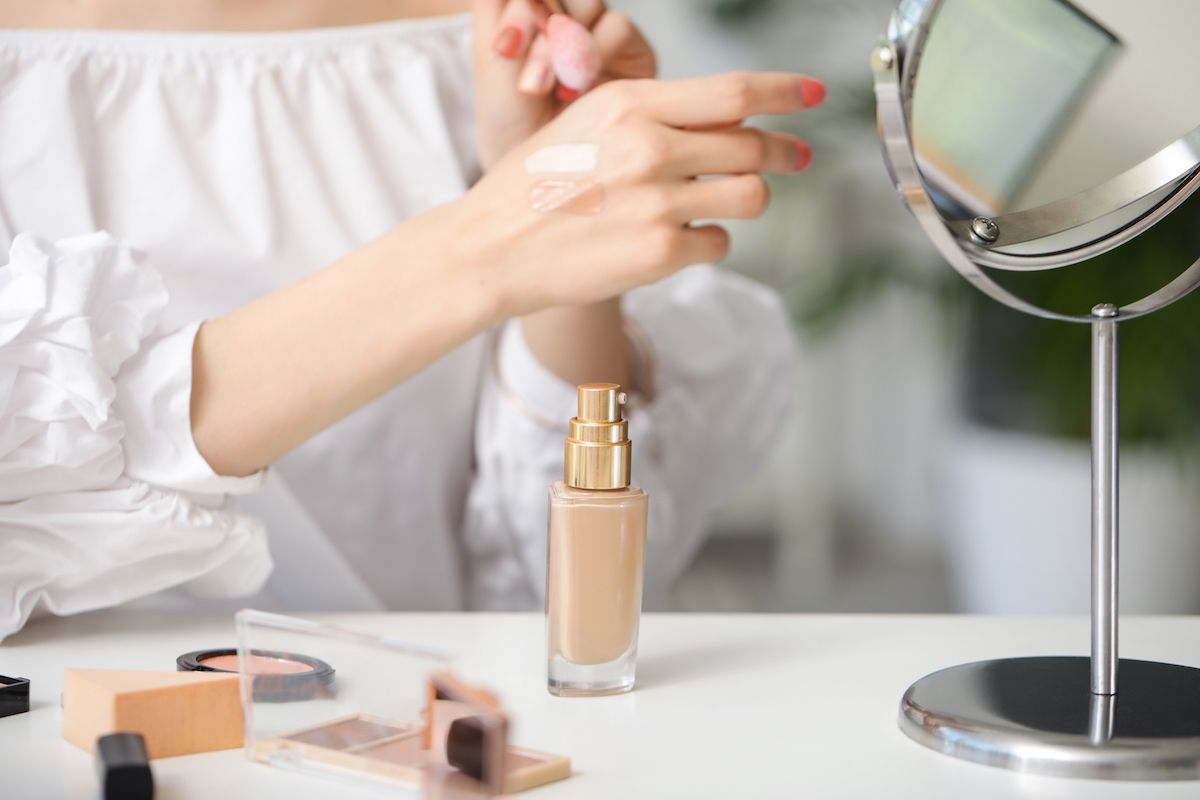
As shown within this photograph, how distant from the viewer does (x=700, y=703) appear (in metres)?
0.40

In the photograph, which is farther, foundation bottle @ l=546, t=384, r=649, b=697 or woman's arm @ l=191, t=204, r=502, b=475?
woman's arm @ l=191, t=204, r=502, b=475

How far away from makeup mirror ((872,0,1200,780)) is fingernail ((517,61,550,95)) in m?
0.26

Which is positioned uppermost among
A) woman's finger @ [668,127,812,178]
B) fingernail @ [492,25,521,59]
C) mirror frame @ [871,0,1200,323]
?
fingernail @ [492,25,521,59]

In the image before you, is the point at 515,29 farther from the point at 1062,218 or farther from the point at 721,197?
the point at 1062,218

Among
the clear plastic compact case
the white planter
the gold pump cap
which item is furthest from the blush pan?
the white planter

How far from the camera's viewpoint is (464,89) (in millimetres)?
774

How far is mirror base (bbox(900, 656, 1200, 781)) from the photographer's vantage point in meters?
0.33

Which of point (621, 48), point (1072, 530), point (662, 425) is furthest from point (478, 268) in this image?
point (1072, 530)

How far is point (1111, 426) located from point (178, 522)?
355 millimetres

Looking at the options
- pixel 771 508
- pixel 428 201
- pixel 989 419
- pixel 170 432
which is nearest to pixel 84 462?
pixel 170 432

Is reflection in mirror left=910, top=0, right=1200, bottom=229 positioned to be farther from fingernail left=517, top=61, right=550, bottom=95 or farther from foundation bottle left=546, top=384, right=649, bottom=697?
fingernail left=517, top=61, right=550, bottom=95

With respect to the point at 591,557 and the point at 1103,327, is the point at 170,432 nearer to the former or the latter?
the point at 591,557

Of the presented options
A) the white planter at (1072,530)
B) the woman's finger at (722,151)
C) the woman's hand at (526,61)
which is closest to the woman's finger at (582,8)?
the woman's hand at (526,61)

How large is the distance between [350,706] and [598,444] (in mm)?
116
